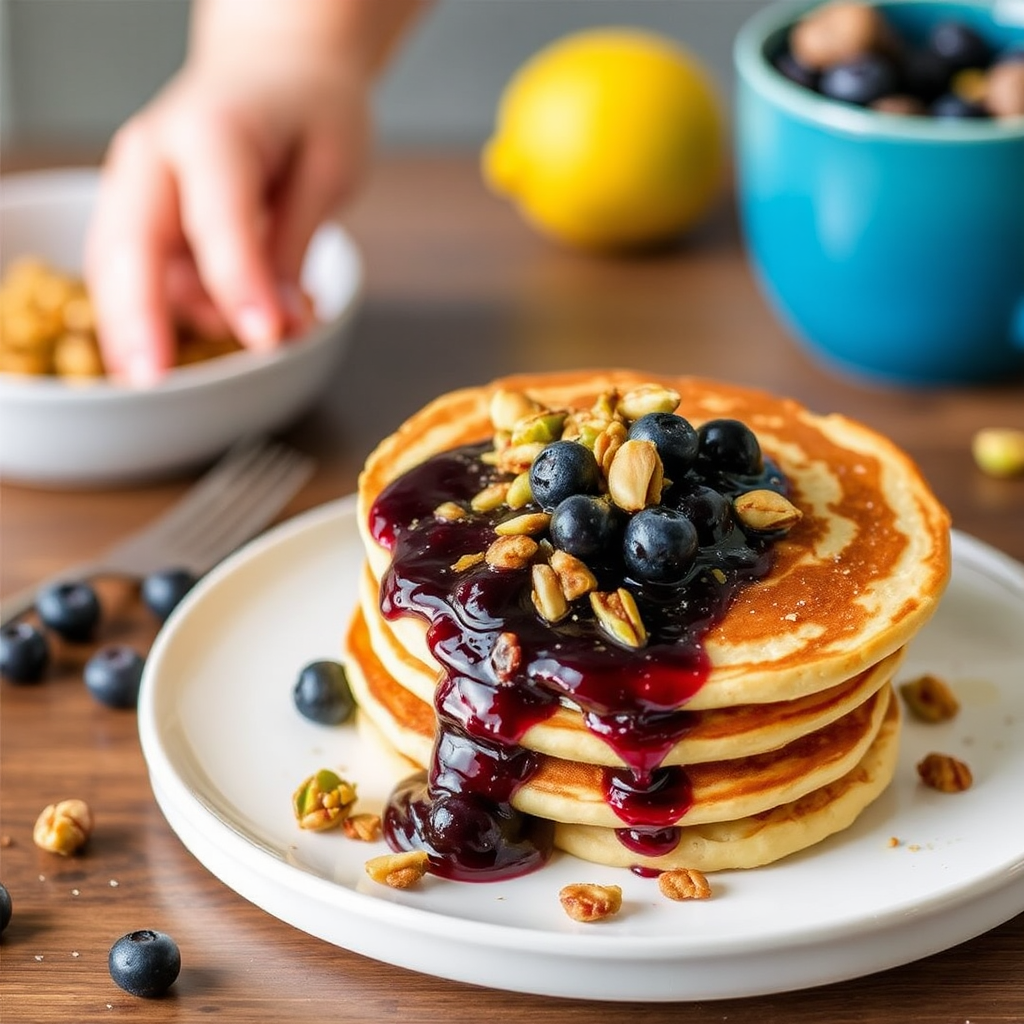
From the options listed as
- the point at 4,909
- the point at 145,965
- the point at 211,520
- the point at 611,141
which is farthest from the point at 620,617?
the point at 611,141

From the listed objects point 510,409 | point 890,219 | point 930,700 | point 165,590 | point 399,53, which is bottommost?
point 399,53

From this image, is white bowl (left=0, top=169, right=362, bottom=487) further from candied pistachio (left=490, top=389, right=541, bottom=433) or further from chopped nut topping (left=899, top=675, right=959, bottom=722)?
chopped nut topping (left=899, top=675, right=959, bottom=722)

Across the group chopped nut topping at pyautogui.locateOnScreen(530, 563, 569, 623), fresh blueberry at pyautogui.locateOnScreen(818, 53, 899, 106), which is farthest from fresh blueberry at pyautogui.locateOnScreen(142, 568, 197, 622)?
fresh blueberry at pyautogui.locateOnScreen(818, 53, 899, 106)

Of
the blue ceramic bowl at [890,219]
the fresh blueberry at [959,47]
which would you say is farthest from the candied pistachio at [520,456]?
the fresh blueberry at [959,47]

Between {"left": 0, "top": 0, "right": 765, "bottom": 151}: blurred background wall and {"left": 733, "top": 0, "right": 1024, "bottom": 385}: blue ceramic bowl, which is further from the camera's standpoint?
{"left": 0, "top": 0, "right": 765, "bottom": 151}: blurred background wall

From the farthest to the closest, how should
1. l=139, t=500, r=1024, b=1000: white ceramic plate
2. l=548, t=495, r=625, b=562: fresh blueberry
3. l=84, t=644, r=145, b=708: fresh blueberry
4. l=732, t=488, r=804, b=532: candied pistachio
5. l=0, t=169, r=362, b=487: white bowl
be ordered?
l=0, t=169, r=362, b=487: white bowl, l=84, t=644, r=145, b=708: fresh blueberry, l=732, t=488, r=804, b=532: candied pistachio, l=548, t=495, r=625, b=562: fresh blueberry, l=139, t=500, r=1024, b=1000: white ceramic plate

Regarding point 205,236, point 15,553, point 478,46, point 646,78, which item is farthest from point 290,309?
point 478,46

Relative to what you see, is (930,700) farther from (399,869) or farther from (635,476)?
(399,869)
